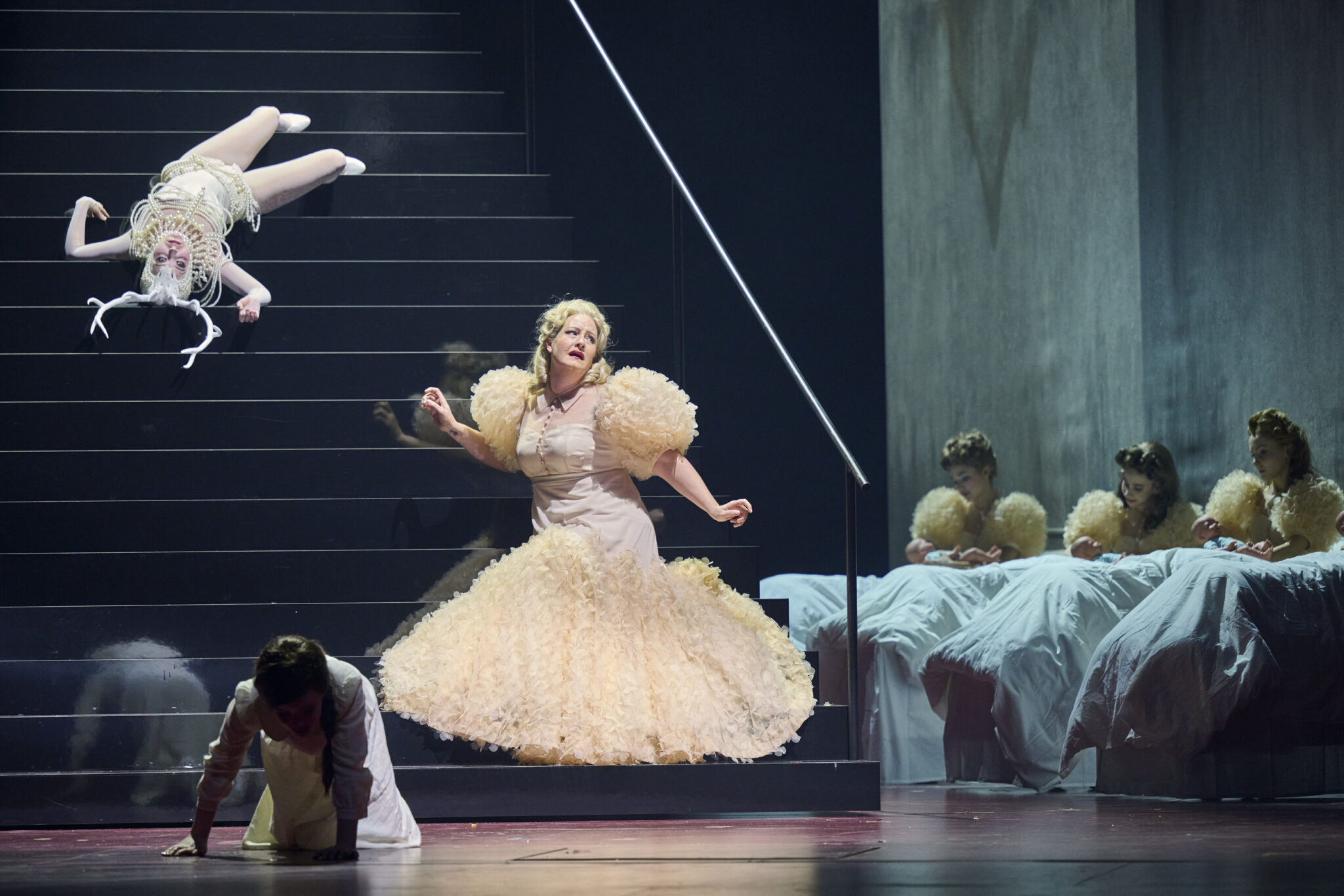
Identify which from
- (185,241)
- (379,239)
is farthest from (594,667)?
(379,239)

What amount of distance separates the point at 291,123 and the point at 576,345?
2.53 m

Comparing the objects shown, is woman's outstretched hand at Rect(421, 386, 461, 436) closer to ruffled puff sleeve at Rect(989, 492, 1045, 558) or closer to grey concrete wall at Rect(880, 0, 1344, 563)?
ruffled puff sleeve at Rect(989, 492, 1045, 558)

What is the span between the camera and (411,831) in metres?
3.75

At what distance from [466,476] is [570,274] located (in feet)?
3.78

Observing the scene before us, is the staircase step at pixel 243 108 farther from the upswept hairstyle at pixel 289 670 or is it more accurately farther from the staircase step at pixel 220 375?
the upswept hairstyle at pixel 289 670

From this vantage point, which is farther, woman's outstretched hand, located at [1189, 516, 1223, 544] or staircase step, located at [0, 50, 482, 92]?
staircase step, located at [0, 50, 482, 92]

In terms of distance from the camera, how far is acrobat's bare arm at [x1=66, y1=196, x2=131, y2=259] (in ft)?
20.6

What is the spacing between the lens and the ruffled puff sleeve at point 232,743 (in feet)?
11.1

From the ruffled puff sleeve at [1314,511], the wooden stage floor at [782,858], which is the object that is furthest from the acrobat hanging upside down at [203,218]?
the ruffled puff sleeve at [1314,511]

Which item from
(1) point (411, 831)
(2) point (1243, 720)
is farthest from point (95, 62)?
(2) point (1243, 720)

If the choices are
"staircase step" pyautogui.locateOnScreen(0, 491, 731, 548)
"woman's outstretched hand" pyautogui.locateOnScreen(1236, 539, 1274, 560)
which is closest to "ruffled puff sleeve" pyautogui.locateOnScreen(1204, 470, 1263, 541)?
"woman's outstretched hand" pyautogui.locateOnScreen(1236, 539, 1274, 560)

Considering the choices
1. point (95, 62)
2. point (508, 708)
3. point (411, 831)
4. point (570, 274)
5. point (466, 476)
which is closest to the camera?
point (411, 831)

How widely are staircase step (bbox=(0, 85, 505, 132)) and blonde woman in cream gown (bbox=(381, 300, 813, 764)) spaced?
97.2 inches

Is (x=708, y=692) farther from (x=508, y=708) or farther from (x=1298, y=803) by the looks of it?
(x=1298, y=803)
